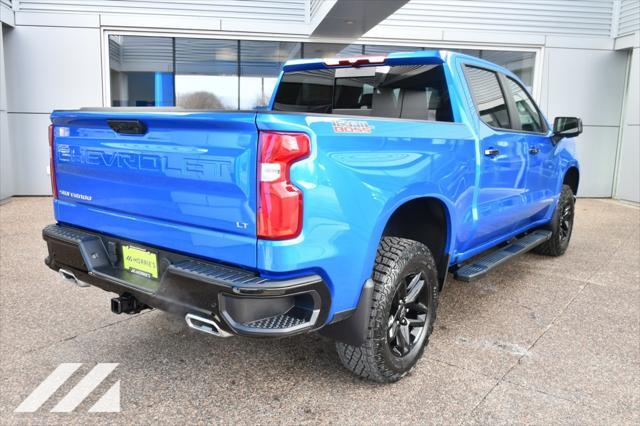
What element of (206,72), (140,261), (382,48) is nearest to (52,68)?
(206,72)

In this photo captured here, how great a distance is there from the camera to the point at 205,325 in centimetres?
230

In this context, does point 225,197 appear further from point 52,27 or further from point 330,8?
point 52,27

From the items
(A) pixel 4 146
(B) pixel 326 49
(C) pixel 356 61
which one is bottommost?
(A) pixel 4 146

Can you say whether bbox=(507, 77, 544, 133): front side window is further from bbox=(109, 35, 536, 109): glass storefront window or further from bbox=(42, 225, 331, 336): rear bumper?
bbox=(109, 35, 536, 109): glass storefront window

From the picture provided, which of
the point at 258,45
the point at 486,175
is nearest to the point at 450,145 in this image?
the point at 486,175

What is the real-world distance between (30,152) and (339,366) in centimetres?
957

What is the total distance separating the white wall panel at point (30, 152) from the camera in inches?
399

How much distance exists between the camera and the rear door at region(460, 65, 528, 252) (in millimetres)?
3611

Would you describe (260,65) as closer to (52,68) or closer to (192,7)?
(192,7)

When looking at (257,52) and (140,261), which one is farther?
(257,52)

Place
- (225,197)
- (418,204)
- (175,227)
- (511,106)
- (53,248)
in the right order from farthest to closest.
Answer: (511,106) < (418,204) < (53,248) < (175,227) < (225,197)

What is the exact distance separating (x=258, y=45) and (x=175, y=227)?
30.9 feet

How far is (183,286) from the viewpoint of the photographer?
229 centimetres

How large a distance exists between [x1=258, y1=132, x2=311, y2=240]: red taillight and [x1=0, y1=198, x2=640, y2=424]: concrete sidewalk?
108 cm
